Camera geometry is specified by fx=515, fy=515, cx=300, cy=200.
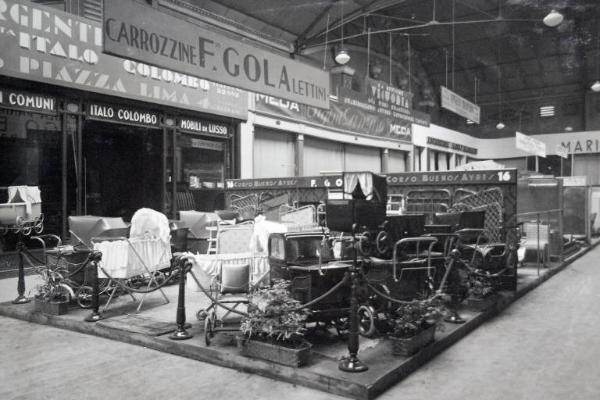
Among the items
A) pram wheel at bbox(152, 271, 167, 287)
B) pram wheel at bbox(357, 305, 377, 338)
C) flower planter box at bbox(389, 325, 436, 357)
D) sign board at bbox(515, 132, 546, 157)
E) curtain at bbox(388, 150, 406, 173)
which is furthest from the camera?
curtain at bbox(388, 150, 406, 173)

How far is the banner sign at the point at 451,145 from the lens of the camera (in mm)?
26375

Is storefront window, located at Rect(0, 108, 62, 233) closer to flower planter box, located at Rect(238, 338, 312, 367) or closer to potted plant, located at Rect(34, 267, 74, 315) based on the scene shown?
potted plant, located at Rect(34, 267, 74, 315)

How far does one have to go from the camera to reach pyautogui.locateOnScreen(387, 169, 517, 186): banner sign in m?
9.22

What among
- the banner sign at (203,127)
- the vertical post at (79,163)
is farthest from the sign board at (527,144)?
the vertical post at (79,163)

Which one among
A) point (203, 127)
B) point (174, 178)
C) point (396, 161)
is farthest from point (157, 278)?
point (396, 161)

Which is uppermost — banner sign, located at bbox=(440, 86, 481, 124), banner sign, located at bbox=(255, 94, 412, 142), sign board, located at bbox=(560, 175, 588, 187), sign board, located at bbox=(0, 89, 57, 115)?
banner sign, located at bbox=(255, 94, 412, 142)

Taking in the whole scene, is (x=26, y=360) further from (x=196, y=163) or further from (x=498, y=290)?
(x=196, y=163)

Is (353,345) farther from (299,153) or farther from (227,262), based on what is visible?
(299,153)

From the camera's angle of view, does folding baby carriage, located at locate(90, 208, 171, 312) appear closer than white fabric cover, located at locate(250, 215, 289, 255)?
No

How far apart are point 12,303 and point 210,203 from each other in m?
7.21

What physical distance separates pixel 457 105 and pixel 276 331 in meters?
10.5

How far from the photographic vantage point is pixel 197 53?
17.5 feet

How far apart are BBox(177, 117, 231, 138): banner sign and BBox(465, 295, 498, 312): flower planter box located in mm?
8975

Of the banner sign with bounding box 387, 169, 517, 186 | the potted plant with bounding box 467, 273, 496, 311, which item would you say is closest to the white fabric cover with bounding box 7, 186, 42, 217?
the banner sign with bounding box 387, 169, 517, 186
